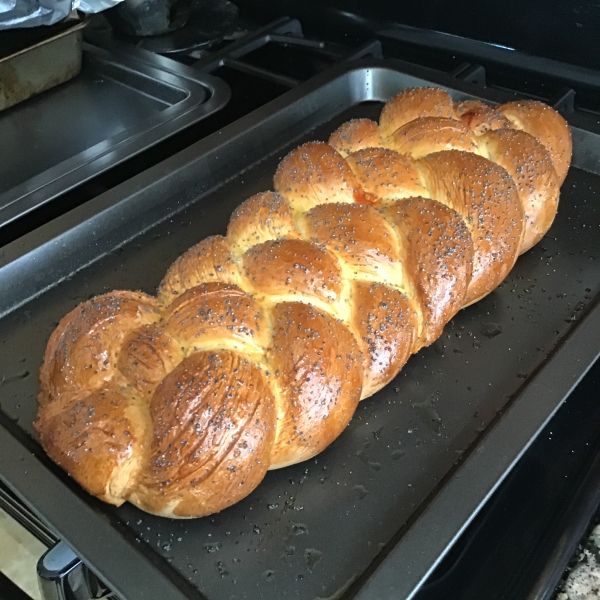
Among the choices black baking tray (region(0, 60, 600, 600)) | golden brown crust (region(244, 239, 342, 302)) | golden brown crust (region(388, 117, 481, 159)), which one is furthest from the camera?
golden brown crust (region(388, 117, 481, 159))

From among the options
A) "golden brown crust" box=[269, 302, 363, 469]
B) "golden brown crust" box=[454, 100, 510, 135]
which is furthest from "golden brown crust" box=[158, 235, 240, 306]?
"golden brown crust" box=[454, 100, 510, 135]

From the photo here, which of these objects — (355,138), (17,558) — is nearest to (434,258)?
(355,138)

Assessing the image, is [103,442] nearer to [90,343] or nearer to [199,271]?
[90,343]

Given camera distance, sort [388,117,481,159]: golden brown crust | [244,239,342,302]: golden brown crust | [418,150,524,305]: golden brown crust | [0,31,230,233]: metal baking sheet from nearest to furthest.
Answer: [244,239,342,302]: golden brown crust → [418,150,524,305]: golden brown crust → [388,117,481,159]: golden brown crust → [0,31,230,233]: metal baking sheet

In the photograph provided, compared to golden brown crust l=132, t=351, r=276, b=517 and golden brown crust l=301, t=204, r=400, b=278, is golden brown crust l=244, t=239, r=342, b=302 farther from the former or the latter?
golden brown crust l=132, t=351, r=276, b=517

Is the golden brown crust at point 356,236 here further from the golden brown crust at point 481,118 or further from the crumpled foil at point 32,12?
the crumpled foil at point 32,12

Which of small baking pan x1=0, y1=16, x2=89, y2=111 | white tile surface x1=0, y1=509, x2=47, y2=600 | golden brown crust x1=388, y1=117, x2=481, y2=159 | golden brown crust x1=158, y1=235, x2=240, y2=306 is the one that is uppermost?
small baking pan x1=0, y1=16, x2=89, y2=111

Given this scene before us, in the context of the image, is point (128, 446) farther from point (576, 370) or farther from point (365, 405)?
point (576, 370)
